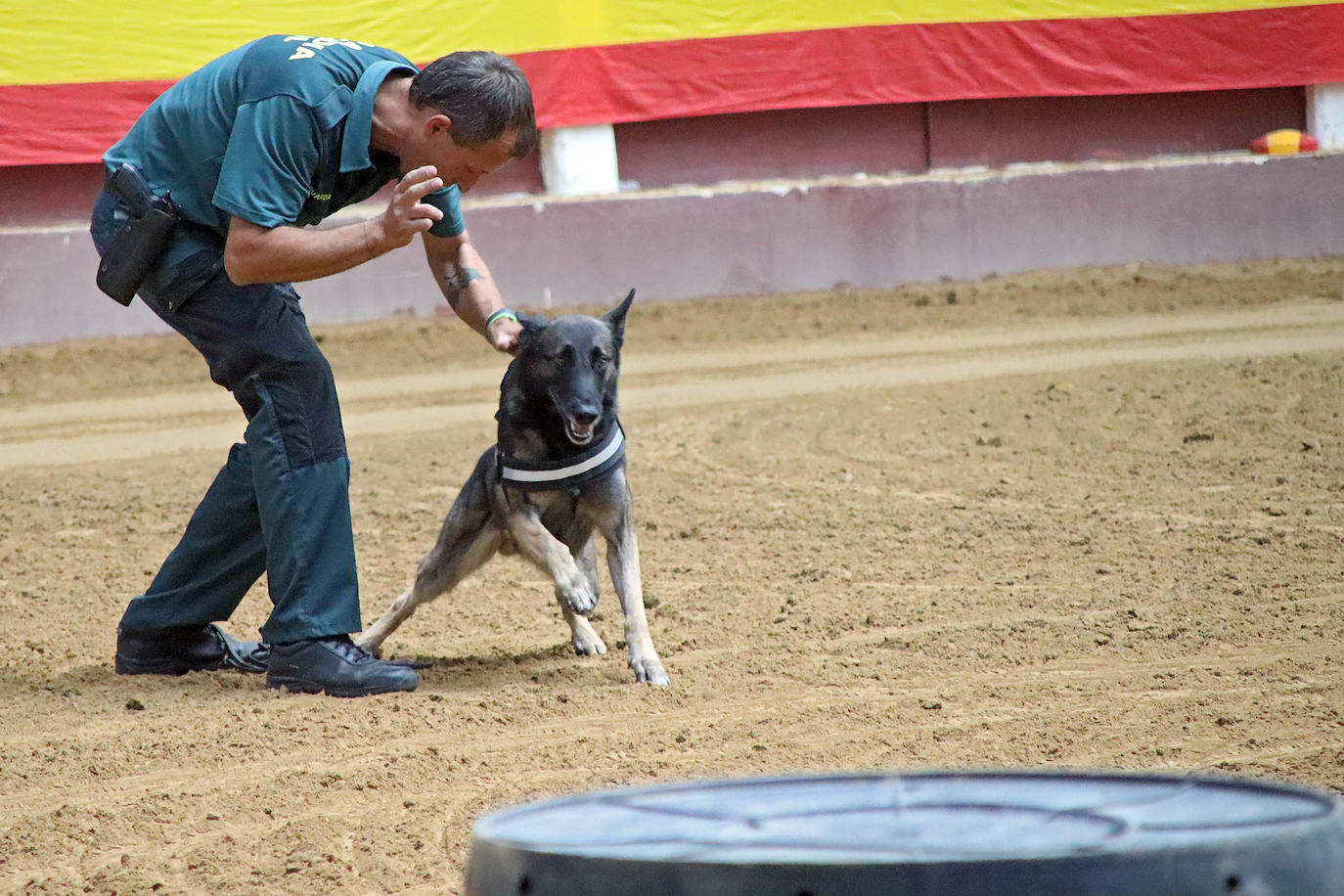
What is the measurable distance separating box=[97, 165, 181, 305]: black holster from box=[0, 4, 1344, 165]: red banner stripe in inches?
311

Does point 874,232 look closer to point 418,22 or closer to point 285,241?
point 418,22

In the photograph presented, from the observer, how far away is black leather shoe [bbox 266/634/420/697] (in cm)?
425

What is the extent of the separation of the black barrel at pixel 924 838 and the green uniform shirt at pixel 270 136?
2.45m

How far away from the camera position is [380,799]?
3377mm

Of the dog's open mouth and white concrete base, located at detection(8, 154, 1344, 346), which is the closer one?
the dog's open mouth

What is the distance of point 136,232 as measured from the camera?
4031 millimetres

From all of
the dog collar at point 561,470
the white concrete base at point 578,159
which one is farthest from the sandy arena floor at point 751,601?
the white concrete base at point 578,159

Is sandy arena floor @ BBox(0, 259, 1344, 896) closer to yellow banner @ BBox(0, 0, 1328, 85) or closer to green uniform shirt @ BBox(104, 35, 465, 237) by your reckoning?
green uniform shirt @ BBox(104, 35, 465, 237)

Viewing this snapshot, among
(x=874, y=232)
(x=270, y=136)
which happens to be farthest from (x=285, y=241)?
(x=874, y=232)

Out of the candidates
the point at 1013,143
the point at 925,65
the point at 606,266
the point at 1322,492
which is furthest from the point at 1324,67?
the point at 1322,492

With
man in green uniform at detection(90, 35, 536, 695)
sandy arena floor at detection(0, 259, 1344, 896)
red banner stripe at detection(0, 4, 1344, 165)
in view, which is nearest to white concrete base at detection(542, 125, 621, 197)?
red banner stripe at detection(0, 4, 1344, 165)

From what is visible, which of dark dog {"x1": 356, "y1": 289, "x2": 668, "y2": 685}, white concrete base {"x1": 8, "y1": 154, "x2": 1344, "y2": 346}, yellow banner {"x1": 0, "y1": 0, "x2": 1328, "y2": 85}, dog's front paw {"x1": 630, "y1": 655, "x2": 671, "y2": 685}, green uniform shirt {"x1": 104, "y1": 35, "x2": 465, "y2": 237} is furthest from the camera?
white concrete base {"x1": 8, "y1": 154, "x2": 1344, "y2": 346}

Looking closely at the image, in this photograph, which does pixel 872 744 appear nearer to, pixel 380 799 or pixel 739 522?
pixel 380 799

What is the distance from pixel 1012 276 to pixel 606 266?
3373 mm
